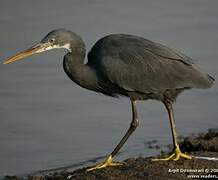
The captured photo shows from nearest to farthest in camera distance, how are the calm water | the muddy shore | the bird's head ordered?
the muddy shore < the bird's head < the calm water

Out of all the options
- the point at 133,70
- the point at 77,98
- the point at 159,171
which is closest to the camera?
the point at 159,171

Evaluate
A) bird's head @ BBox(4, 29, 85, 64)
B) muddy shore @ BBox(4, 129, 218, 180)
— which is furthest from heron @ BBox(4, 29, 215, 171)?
muddy shore @ BBox(4, 129, 218, 180)

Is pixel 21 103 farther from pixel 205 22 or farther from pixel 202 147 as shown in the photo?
pixel 205 22

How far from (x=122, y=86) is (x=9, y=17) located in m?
6.69

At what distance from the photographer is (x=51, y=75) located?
40.5 feet

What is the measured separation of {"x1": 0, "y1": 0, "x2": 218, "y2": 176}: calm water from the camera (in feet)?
34.2

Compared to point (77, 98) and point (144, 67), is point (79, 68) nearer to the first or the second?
point (144, 67)

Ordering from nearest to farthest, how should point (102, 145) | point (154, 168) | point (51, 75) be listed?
point (154, 168) < point (102, 145) < point (51, 75)

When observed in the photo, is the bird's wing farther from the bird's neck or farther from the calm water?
the calm water

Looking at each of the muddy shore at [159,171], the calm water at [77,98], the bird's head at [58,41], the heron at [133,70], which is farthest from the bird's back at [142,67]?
the calm water at [77,98]

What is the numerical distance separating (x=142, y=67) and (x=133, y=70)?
0.11 m

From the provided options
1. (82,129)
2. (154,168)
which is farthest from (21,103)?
(154,168)

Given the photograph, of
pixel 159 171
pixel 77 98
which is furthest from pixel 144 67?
pixel 77 98

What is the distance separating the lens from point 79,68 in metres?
9.05
